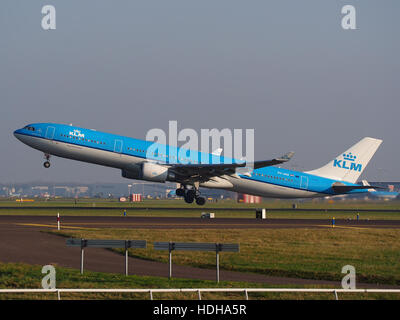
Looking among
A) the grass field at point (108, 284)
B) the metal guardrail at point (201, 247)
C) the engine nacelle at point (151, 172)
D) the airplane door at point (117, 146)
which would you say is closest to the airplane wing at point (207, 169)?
the engine nacelle at point (151, 172)

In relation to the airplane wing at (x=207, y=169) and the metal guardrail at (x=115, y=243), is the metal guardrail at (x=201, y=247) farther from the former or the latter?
the airplane wing at (x=207, y=169)

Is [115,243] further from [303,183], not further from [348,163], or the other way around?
[348,163]

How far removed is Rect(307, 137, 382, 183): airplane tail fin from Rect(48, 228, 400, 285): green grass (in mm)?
24109

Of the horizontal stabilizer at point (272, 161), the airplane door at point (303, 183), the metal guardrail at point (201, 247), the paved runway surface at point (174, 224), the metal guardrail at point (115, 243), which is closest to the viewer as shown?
the metal guardrail at point (201, 247)

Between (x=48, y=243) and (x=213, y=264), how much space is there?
9547mm

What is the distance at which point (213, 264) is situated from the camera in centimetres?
2650

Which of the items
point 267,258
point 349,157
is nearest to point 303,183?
point 349,157

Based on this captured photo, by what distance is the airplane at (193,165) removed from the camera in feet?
183

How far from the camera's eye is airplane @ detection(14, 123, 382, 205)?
55719 mm

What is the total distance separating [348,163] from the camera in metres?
67.9

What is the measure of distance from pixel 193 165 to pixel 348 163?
18.8 m

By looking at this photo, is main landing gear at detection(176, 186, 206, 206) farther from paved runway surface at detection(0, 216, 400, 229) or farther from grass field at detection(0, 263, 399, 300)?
grass field at detection(0, 263, 399, 300)
